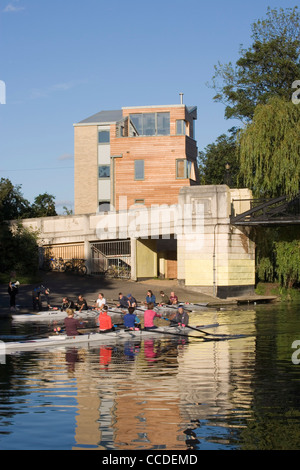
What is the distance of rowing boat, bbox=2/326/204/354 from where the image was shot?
2150 centimetres

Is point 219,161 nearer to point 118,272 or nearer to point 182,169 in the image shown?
point 182,169

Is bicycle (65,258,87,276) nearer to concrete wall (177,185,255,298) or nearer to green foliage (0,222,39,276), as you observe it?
green foliage (0,222,39,276)

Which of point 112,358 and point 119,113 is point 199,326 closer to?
point 112,358

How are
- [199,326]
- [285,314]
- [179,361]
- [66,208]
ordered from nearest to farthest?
1. [179,361]
2. [199,326]
3. [285,314]
4. [66,208]

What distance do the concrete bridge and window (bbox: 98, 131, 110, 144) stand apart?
59.8 ft

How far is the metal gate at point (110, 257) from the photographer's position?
5197cm

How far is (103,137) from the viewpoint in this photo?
228ft

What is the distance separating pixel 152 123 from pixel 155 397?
4924cm

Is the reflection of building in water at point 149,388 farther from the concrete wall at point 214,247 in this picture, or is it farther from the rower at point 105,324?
the concrete wall at point 214,247

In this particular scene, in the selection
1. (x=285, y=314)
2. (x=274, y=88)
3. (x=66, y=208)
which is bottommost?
(x=285, y=314)

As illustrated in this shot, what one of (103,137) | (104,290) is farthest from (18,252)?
(103,137)

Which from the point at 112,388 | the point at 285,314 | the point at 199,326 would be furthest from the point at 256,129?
the point at 112,388

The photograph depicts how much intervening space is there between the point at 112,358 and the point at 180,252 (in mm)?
25987

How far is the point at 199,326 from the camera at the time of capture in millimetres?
27375
